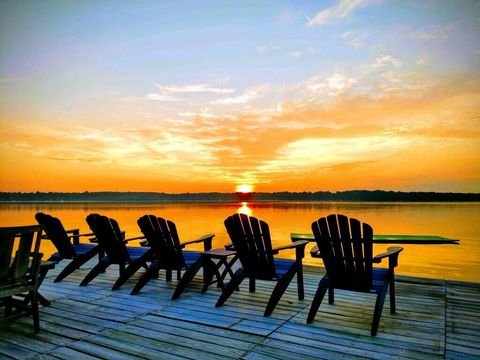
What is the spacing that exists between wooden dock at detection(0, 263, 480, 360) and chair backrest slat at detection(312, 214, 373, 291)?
0.41 metres

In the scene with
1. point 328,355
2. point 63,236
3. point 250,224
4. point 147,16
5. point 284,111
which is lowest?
point 328,355

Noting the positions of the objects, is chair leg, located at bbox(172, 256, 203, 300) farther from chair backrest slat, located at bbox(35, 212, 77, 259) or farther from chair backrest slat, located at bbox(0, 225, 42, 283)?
chair backrest slat, located at bbox(35, 212, 77, 259)

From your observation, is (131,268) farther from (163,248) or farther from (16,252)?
(16,252)

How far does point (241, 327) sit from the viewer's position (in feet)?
10.7

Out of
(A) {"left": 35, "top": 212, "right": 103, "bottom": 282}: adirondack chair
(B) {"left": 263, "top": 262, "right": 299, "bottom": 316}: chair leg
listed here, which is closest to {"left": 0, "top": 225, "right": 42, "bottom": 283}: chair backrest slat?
(A) {"left": 35, "top": 212, "right": 103, "bottom": 282}: adirondack chair

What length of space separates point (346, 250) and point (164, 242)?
2.30 metres

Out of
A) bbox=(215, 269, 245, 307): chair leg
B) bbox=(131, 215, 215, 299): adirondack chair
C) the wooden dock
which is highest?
bbox=(131, 215, 215, 299): adirondack chair

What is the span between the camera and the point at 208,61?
13.0m

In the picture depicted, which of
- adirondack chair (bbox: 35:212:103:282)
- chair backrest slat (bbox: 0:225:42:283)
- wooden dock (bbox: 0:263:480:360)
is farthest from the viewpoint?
adirondack chair (bbox: 35:212:103:282)

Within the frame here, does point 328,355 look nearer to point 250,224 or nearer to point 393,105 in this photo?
point 250,224

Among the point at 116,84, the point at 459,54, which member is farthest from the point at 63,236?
the point at 459,54

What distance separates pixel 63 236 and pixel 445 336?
4.79 metres

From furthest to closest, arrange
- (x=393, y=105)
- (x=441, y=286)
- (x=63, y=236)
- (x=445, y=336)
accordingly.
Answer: (x=393, y=105) → (x=63, y=236) → (x=441, y=286) → (x=445, y=336)

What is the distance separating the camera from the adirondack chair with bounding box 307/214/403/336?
10.6 ft
